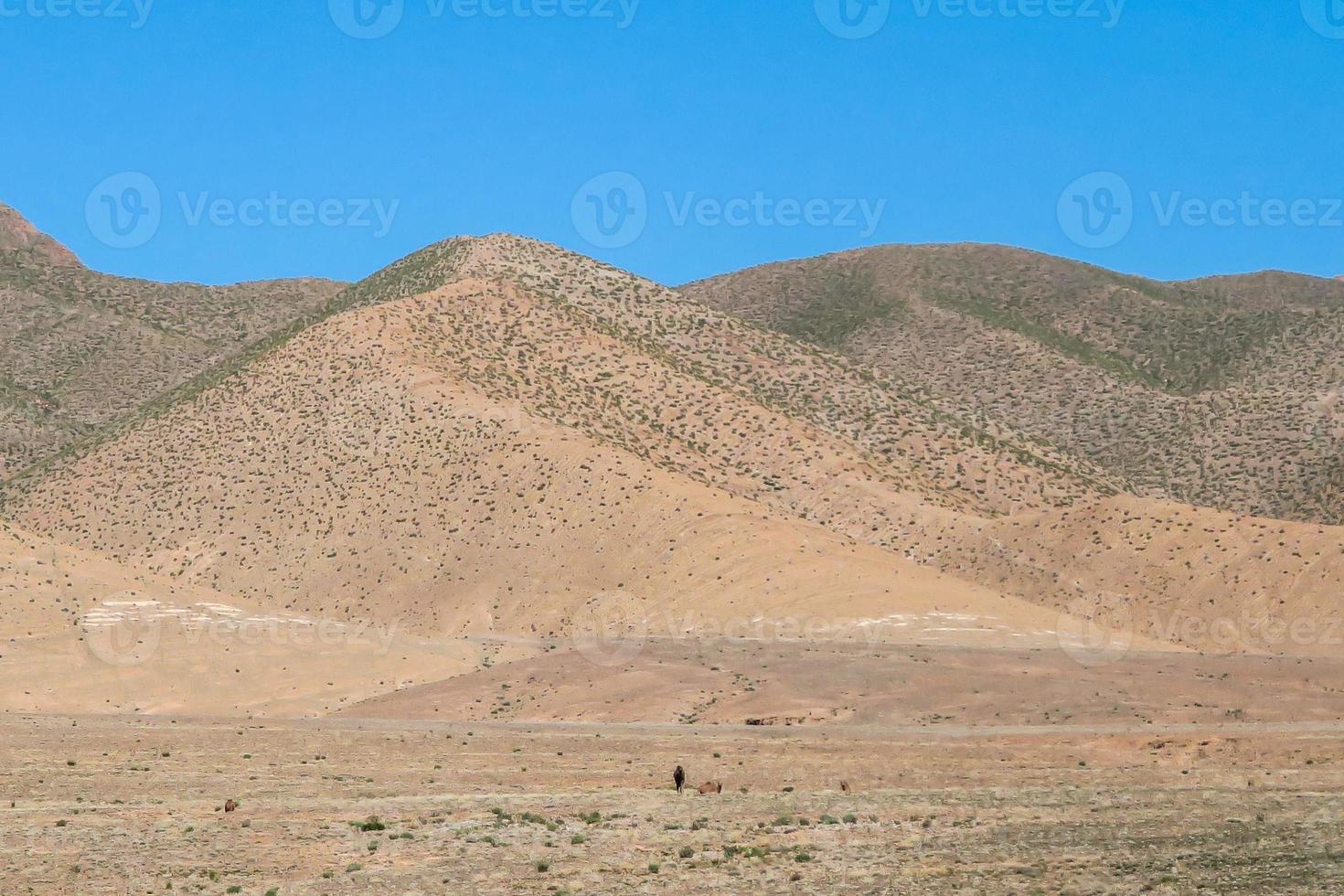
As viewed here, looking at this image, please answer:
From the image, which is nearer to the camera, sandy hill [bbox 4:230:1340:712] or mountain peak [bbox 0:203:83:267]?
sandy hill [bbox 4:230:1340:712]

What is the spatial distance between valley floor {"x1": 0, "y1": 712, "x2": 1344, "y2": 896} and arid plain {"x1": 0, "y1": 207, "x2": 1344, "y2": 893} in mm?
154

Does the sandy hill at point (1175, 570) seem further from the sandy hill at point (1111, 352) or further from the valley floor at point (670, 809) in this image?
the sandy hill at point (1111, 352)

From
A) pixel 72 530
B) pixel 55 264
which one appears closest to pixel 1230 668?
pixel 72 530

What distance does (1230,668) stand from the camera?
49031mm

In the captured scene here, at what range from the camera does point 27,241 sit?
138000 mm

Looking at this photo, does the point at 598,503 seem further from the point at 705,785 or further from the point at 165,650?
the point at 705,785

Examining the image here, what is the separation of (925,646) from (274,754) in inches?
905

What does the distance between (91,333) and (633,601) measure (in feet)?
241

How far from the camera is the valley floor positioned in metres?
22.0

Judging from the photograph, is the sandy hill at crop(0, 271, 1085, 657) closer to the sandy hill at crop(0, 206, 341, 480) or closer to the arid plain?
the arid plain

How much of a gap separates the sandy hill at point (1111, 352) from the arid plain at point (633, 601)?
540mm

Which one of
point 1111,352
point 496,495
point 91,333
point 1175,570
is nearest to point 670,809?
point 1175,570

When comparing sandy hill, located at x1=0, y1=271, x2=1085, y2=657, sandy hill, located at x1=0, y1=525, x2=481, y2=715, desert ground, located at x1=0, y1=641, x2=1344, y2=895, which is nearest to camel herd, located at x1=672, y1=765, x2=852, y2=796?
desert ground, located at x1=0, y1=641, x2=1344, y2=895

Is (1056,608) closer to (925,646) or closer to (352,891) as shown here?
(925,646)
